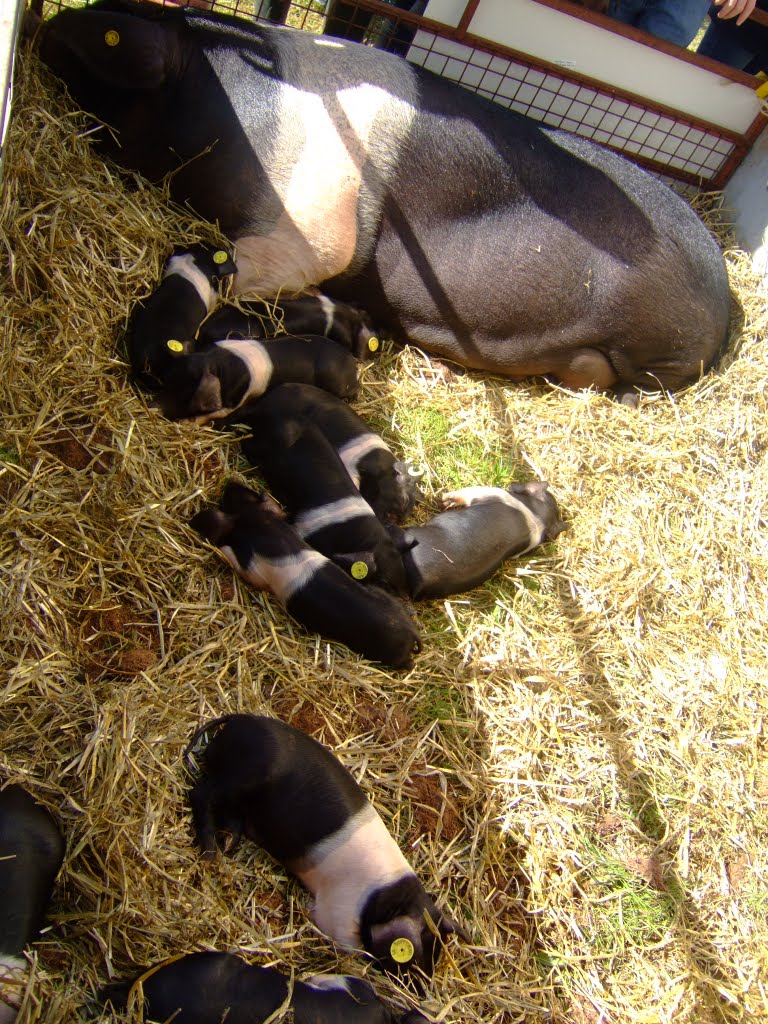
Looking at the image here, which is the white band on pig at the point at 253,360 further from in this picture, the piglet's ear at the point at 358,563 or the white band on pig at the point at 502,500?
the white band on pig at the point at 502,500

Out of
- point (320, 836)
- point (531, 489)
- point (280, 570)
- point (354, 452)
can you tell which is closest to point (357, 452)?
point (354, 452)

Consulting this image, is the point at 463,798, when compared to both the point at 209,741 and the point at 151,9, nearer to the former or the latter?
the point at 209,741

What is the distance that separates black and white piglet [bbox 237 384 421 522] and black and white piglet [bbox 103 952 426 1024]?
1.54m

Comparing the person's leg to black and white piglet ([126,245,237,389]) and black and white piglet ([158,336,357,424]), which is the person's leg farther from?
black and white piglet ([126,245,237,389])

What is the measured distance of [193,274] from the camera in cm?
299

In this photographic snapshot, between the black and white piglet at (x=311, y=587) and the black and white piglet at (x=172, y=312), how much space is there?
0.55 metres

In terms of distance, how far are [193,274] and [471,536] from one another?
1371mm

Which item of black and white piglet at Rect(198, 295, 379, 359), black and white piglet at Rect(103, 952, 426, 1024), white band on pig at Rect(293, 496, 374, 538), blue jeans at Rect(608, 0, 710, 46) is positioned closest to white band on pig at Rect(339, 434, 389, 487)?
white band on pig at Rect(293, 496, 374, 538)

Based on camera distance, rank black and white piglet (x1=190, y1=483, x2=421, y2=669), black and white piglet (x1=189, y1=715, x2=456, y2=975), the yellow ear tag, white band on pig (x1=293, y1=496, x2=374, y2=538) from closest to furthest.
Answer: the yellow ear tag, black and white piglet (x1=189, y1=715, x2=456, y2=975), black and white piglet (x1=190, y1=483, x2=421, y2=669), white band on pig (x1=293, y1=496, x2=374, y2=538)

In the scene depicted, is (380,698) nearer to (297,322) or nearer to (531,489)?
(531,489)

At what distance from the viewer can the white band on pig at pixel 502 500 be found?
307 centimetres

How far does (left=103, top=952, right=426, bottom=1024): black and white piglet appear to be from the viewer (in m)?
1.72

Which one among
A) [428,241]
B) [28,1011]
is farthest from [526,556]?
[28,1011]

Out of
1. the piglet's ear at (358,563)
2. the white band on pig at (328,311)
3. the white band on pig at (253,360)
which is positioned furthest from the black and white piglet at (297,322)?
the piglet's ear at (358,563)
